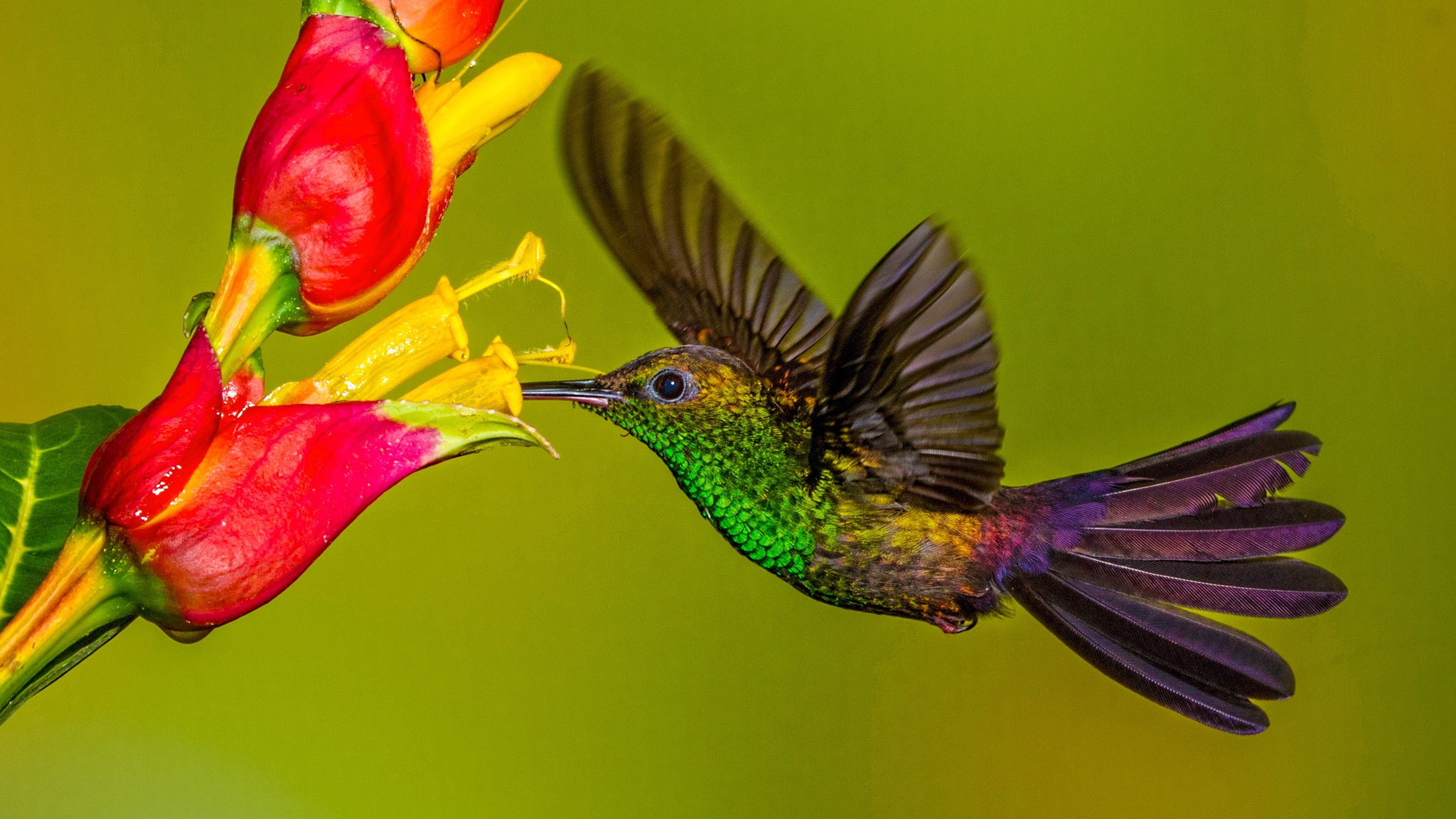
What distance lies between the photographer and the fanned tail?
1.44 feet

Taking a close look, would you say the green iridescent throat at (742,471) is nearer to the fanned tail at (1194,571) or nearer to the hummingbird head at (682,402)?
the hummingbird head at (682,402)

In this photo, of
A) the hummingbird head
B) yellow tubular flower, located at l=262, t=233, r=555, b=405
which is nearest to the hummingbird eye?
the hummingbird head

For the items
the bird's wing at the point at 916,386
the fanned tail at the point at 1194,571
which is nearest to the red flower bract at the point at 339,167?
the bird's wing at the point at 916,386

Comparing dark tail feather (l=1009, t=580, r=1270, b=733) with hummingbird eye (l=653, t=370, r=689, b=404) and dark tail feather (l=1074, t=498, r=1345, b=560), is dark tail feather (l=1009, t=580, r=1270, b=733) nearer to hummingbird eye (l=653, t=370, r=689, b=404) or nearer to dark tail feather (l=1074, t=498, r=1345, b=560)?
dark tail feather (l=1074, t=498, r=1345, b=560)

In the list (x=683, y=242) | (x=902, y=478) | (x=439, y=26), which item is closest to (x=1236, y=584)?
(x=902, y=478)

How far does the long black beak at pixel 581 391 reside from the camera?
0.38 m

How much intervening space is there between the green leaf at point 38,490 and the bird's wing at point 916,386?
21 centimetres

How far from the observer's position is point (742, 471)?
15.9 inches

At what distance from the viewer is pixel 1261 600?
0.44 metres

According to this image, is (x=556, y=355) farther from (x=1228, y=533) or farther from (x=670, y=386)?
(x=1228, y=533)

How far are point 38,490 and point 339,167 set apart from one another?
0.39 ft

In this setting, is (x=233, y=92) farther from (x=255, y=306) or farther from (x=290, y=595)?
(x=255, y=306)

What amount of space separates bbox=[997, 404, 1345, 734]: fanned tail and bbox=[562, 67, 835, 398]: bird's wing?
13cm

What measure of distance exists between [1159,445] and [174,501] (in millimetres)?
736
